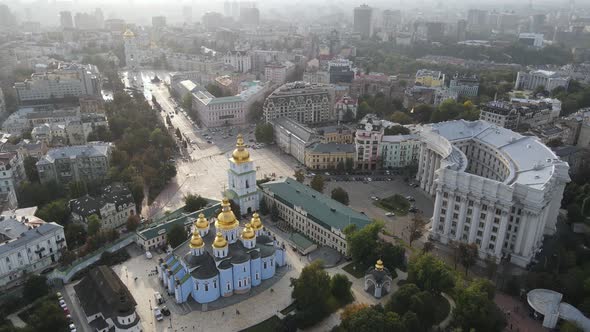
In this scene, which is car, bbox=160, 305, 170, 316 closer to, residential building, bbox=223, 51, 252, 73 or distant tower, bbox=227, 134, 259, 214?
distant tower, bbox=227, 134, 259, 214

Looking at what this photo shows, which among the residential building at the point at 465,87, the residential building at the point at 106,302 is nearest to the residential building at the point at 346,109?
the residential building at the point at 465,87

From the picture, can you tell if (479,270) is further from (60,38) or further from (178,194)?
(60,38)

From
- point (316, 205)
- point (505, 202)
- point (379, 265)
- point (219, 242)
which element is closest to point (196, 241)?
point (219, 242)

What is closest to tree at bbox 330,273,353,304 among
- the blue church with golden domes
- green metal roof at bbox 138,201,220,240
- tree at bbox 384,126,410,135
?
the blue church with golden domes

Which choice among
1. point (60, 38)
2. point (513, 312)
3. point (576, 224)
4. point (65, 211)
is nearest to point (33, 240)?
point (65, 211)

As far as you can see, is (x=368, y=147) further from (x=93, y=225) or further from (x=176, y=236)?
(x=93, y=225)

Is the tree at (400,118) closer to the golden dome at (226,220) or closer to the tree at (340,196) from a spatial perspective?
the tree at (340,196)
